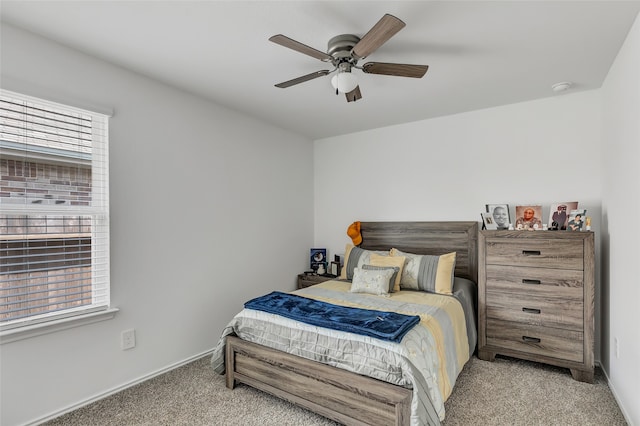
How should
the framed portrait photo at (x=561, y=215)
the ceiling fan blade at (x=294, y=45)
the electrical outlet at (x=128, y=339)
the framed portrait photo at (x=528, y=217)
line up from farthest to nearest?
1. the framed portrait photo at (x=528, y=217)
2. the framed portrait photo at (x=561, y=215)
3. the electrical outlet at (x=128, y=339)
4. the ceiling fan blade at (x=294, y=45)

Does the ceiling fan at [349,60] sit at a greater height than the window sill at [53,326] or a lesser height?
greater

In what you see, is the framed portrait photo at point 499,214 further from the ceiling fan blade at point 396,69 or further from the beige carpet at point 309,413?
the ceiling fan blade at point 396,69

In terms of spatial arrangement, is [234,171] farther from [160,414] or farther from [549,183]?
[549,183]

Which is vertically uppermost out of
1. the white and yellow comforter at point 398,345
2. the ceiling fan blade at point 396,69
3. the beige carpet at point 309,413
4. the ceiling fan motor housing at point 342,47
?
the ceiling fan motor housing at point 342,47

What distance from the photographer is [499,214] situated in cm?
321

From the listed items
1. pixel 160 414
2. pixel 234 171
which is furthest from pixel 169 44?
pixel 160 414

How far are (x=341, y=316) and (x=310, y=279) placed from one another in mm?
1930

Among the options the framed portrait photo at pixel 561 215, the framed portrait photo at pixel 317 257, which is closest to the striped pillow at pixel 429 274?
the framed portrait photo at pixel 561 215

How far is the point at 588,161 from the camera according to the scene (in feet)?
9.86

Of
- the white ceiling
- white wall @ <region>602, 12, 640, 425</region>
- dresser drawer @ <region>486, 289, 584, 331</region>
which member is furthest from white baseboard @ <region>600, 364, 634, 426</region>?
the white ceiling

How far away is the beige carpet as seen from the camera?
6.95ft

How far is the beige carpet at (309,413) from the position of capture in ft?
6.95

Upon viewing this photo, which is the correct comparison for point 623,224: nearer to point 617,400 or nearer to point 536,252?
point 536,252

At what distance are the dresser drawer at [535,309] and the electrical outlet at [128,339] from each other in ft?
9.96
